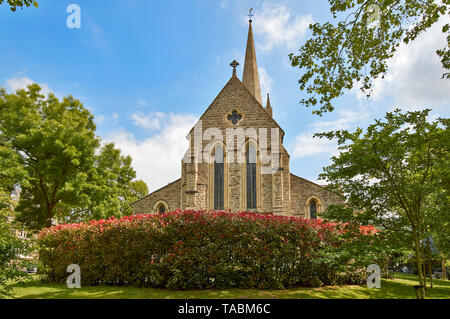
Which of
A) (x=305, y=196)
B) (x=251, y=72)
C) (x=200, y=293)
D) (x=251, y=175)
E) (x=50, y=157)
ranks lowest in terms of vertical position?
(x=200, y=293)

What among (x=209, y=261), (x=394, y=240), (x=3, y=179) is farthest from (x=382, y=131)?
(x=3, y=179)

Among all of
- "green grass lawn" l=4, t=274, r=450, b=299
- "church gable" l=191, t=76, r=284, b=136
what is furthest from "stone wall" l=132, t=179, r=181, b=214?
"green grass lawn" l=4, t=274, r=450, b=299

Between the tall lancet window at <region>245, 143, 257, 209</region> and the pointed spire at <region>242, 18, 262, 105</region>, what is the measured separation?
1352 cm

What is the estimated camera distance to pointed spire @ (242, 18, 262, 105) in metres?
33.0

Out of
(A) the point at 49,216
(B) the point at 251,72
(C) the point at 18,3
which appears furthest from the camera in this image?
(B) the point at 251,72

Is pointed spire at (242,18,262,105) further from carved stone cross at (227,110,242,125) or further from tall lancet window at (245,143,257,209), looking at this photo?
tall lancet window at (245,143,257,209)

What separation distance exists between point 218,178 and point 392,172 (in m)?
14.0

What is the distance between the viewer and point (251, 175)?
781 inches

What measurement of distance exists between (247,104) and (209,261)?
14.5m

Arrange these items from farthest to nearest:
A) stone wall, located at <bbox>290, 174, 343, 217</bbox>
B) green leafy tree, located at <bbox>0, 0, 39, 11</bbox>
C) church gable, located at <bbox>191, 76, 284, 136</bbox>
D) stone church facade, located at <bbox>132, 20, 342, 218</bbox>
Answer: church gable, located at <bbox>191, 76, 284, 136</bbox> < stone wall, located at <bbox>290, 174, 343, 217</bbox> < stone church facade, located at <bbox>132, 20, 342, 218</bbox> < green leafy tree, located at <bbox>0, 0, 39, 11</bbox>

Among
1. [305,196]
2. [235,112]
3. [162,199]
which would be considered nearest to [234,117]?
[235,112]

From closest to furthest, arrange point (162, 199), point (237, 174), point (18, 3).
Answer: point (18, 3) → point (237, 174) → point (162, 199)

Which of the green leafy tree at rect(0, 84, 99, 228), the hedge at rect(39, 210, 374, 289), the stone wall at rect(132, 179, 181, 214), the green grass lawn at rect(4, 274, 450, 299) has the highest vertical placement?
the green leafy tree at rect(0, 84, 99, 228)

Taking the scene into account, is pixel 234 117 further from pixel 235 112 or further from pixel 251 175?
pixel 251 175
